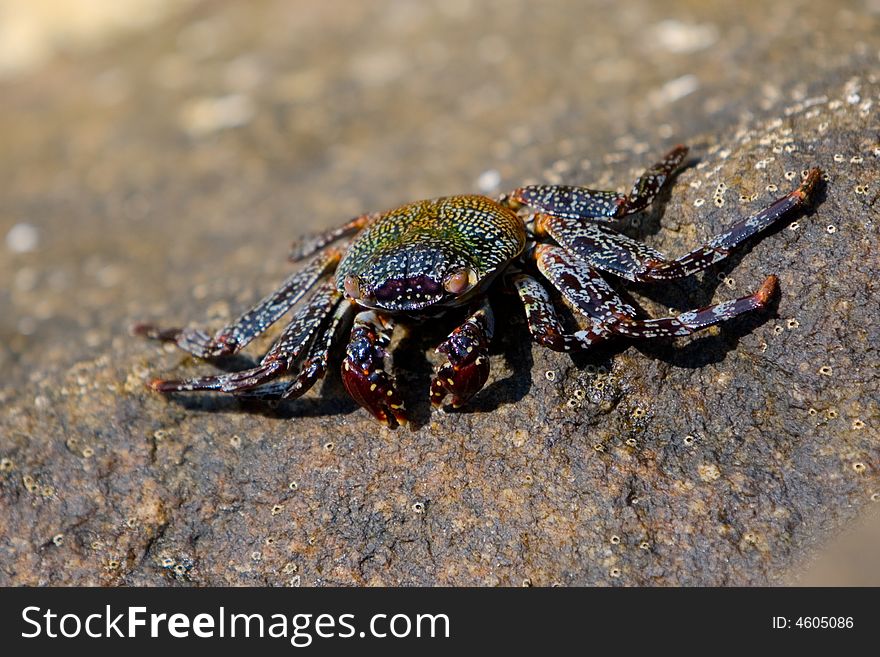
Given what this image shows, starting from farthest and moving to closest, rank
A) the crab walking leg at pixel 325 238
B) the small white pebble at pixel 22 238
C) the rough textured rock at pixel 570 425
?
the small white pebble at pixel 22 238 → the crab walking leg at pixel 325 238 → the rough textured rock at pixel 570 425

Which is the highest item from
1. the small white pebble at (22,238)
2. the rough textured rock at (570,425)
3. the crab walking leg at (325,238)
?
the small white pebble at (22,238)

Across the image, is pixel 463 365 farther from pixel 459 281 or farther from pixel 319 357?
pixel 319 357

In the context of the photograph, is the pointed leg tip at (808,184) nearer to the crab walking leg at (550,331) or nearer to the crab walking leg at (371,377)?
the crab walking leg at (550,331)

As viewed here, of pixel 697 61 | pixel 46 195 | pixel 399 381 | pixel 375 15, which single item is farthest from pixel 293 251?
pixel 375 15

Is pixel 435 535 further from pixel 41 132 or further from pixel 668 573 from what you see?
pixel 41 132

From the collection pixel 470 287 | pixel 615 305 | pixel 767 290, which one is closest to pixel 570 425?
pixel 615 305

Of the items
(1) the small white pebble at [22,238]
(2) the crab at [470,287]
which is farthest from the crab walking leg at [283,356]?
(1) the small white pebble at [22,238]
